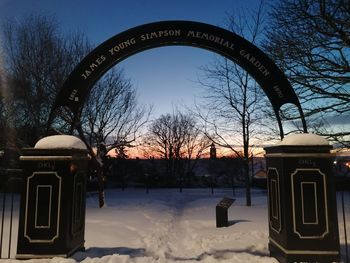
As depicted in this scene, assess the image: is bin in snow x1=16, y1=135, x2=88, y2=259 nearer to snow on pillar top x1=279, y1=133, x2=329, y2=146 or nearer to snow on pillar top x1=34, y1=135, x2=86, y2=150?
snow on pillar top x1=34, y1=135, x2=86, y2=150

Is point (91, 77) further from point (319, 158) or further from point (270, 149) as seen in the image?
point (319, 158)

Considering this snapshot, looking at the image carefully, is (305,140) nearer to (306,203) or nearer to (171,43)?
(306,203)

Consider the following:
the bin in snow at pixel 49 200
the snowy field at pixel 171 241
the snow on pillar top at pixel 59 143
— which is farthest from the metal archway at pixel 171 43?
the snowy field at pixel 171 241

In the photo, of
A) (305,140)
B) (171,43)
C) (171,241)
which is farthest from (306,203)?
(171,241)

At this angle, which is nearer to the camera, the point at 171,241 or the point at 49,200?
the point at 49,200

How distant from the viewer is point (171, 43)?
6859 mm

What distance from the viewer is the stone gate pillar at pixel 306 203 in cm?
558

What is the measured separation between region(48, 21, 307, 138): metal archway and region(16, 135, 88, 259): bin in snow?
94 centimetres

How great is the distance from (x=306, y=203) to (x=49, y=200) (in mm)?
4236

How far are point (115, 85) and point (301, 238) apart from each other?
14.8m

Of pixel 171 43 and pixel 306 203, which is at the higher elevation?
pixel 171 43

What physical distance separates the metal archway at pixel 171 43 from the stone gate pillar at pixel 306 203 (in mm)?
983

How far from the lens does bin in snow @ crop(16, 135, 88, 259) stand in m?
5.75

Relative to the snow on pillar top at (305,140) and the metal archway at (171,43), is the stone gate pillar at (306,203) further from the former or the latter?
the metal archway at (171,43)
